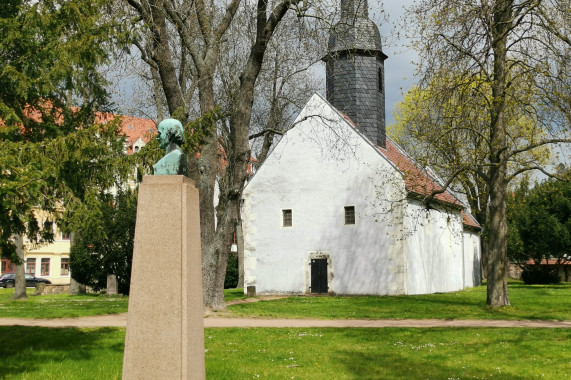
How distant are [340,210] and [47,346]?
18.7 metres

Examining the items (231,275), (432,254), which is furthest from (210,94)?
(231,275)

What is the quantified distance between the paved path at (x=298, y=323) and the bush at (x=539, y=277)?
96.5ft

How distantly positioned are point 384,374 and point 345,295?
62.8 ft

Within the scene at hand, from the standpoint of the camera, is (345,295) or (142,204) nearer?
(142,204)

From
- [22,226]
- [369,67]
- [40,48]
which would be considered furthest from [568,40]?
[369,67]

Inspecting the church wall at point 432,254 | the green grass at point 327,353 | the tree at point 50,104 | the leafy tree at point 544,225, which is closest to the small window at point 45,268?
the church wall at point 432,254

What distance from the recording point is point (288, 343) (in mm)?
10953

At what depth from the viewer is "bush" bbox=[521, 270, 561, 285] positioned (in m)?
41.7

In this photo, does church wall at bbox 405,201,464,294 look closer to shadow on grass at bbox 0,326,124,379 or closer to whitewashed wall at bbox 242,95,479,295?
whitewashed wall at bbox 242,95,479,295

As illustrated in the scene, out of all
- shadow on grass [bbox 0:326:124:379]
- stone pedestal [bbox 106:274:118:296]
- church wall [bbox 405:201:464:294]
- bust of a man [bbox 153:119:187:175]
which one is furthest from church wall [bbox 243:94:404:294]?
bust of a man [bbox 153:119:187:175]

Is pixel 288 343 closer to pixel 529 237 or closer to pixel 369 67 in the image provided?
pixel 369 67

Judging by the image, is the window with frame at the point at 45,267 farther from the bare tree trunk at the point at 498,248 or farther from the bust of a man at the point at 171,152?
the bust of a man at the point at 171,152

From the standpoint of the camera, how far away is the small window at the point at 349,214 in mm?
27791

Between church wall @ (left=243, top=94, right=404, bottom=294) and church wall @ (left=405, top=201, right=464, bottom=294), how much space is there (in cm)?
133
